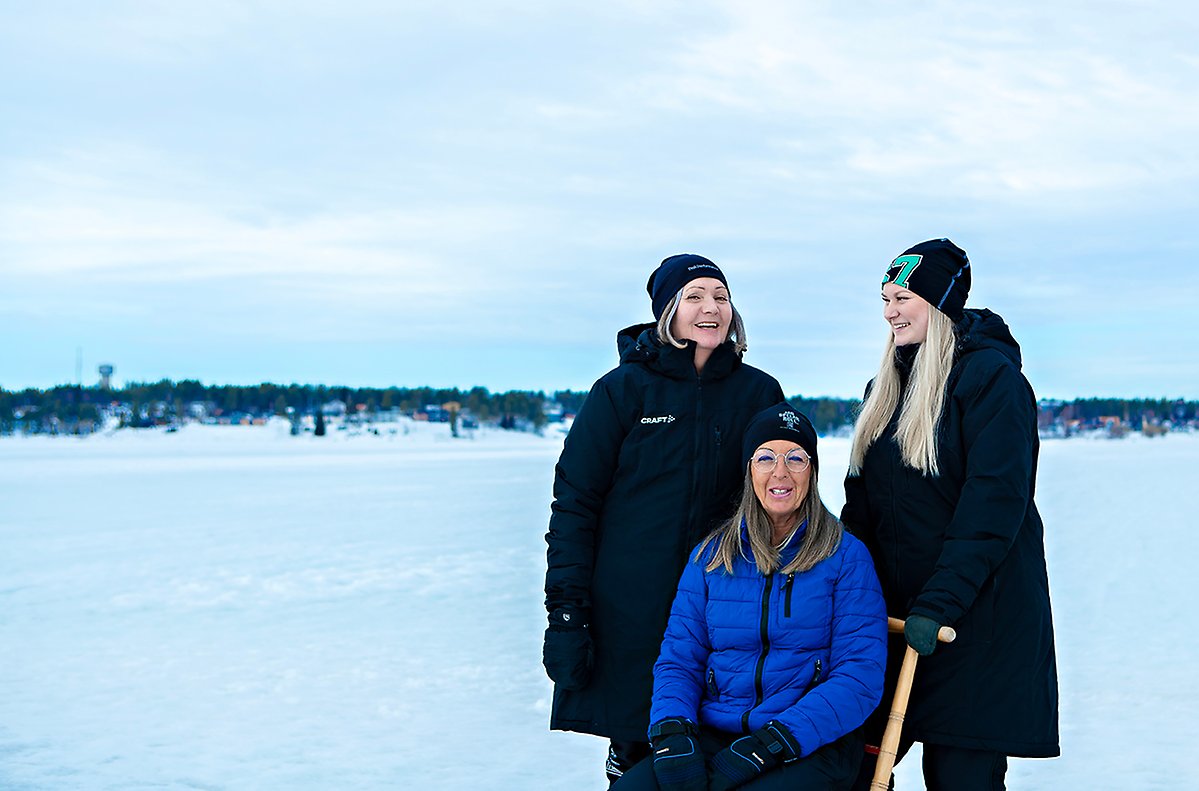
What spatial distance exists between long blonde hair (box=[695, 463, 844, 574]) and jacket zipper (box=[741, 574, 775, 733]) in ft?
0.18

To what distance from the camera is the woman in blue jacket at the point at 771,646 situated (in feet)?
7.51

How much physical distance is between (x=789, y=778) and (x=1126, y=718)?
272cm

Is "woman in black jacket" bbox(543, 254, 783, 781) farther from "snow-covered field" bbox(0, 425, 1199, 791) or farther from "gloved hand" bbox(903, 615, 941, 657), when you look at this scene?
"snow-covered field" bbox(0, 425, 1199, 791)

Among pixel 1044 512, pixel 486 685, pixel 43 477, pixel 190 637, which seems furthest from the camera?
pixel 43 477

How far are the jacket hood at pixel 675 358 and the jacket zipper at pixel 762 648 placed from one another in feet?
1.78

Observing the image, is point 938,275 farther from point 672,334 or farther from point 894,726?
point 894,726

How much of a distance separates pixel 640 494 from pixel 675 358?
0.34 metres

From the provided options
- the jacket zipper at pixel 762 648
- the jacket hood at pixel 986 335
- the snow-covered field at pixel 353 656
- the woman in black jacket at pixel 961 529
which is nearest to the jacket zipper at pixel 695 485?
the jacket zipper at pixel 762 648

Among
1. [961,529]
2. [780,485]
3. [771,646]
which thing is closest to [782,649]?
[771,646]

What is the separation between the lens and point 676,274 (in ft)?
8.87

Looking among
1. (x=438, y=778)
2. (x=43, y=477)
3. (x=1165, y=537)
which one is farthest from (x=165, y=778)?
(x=43, y=477)

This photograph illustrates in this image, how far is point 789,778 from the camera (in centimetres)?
227

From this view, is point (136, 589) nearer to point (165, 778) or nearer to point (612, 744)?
point (165, 778)

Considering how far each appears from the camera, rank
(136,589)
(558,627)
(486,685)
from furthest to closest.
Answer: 1. (136,589)
2. (486,685)
3. (558,627)
